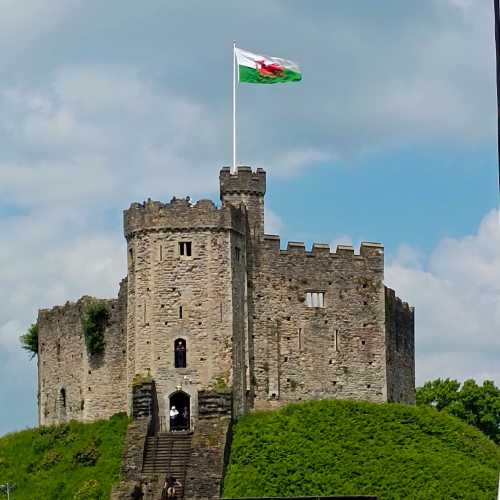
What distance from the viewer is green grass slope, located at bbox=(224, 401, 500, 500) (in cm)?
7412

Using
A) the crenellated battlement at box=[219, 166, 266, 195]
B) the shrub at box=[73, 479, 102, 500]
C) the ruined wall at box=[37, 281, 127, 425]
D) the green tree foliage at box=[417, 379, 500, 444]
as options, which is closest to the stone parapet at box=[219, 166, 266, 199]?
the crenellated battlement at box=[219, 166, 266, 195]

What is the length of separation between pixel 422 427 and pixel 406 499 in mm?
7426

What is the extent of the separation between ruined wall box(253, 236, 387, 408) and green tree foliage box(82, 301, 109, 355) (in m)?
7.80

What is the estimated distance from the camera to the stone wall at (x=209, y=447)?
73.6 m

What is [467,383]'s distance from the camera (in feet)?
371

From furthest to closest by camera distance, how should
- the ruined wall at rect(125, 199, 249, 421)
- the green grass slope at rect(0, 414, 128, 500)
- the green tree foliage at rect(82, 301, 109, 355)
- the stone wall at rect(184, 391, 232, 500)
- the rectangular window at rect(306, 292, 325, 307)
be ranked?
the green tree foliage at rect(82, 301, 109, 355), the rectangular window at rect(306, 292, 325, 307), the ruined wall at rect(125, 199, 249, 421), the green grass slope at rect(0, 414, 128, 500), the stone wall at rect(184, 391, 232, 500)

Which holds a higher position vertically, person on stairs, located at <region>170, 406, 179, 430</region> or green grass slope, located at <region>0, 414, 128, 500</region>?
person on stairs, located at <region>170, 406, 179, 430</region>

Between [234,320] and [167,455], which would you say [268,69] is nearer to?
[234,320]

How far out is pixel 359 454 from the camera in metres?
76.8

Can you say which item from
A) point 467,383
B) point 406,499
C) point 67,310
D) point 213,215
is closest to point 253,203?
point 213,215

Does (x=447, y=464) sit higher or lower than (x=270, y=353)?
lower

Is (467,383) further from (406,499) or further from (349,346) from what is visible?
(406,499)

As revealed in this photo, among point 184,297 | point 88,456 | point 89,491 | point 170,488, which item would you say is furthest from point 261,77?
point 89,491

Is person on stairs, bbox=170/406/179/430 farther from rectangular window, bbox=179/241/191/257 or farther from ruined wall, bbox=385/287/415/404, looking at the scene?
ruined wall, bbox=385/287/415/404
